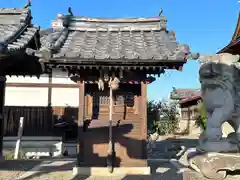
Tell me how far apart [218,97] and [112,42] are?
16.1ft

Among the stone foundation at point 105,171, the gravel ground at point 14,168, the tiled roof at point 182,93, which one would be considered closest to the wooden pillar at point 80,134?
the stone foundation at point 105,171

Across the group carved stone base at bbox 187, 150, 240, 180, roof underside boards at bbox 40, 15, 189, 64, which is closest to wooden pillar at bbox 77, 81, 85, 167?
roof underside boards at bbox 40, 15, 189, 64

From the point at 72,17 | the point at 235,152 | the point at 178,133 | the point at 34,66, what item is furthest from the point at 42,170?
the point at 178,133

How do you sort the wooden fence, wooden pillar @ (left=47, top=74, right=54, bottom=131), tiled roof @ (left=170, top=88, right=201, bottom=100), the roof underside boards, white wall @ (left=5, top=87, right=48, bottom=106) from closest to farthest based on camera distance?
the roof underside boards, the wooden fence, wooden pillar @ (left=47, top=74, right=54, bottom=131), white wall @ (left=5, top=87, right=48, bottom=106), tiled roof @ (left=170, top=88, right=201, bottom=100)

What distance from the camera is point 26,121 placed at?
14.7 m

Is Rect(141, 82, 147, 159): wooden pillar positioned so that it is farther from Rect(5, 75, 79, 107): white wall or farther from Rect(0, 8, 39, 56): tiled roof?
Rect(5, 75, 79, 107): white wall

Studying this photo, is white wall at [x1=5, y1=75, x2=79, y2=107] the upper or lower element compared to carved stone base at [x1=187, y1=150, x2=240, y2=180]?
upper

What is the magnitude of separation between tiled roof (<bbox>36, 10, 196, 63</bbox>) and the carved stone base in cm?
331

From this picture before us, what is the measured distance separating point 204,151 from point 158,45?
452 cm

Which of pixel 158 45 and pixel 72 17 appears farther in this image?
pixel 72 17

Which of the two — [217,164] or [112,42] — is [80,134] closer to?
[112,42]

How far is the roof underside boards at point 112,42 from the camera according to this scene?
7.70m

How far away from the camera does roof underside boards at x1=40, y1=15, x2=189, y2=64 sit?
7695mm

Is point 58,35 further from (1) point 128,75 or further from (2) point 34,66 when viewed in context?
(1) point 128,75
